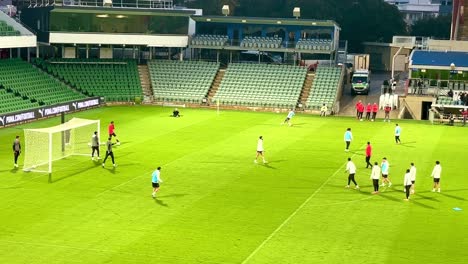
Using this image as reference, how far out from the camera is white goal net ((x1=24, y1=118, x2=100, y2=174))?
134 feet

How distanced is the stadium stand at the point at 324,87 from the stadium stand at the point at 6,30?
2622 cm

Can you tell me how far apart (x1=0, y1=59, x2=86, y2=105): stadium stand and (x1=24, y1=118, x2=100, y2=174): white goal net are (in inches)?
653

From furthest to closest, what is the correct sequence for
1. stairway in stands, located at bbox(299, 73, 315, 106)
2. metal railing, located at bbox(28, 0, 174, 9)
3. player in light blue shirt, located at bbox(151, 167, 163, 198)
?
metal railing, located at bbox(28, 0, 174, 9) < stairway in stands, located at bbox(299, 73, 315, 106) < player in light blue shirt, located at bbox(151, 167, 163, 198)

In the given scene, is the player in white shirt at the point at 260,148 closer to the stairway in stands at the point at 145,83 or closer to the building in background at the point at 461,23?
the stairway in stands at the point at 145,83

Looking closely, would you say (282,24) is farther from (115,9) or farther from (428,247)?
(428,247)

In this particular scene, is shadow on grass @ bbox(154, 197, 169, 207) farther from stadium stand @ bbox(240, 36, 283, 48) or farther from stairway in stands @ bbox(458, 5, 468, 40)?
stairway in stands @ bbox(458, 5, 468, 40)

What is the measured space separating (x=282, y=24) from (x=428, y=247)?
5437cm

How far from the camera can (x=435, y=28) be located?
400ft

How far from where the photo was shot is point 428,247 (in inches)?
1122

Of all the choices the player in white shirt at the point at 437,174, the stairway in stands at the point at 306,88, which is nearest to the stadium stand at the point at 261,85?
the stairway in stands at the point at 306,88

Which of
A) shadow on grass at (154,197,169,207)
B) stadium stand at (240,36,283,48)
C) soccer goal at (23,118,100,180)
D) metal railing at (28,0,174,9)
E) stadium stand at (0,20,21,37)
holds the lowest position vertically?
shadow on grass at (154,197,169,207)

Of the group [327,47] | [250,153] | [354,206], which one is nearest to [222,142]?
[250,153]

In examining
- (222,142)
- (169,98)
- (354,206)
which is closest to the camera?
(354,206)

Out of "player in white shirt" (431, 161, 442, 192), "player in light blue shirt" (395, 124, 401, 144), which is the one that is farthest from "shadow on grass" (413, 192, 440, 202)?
"player in light blue shirt" (395, 124, 401, 144)
